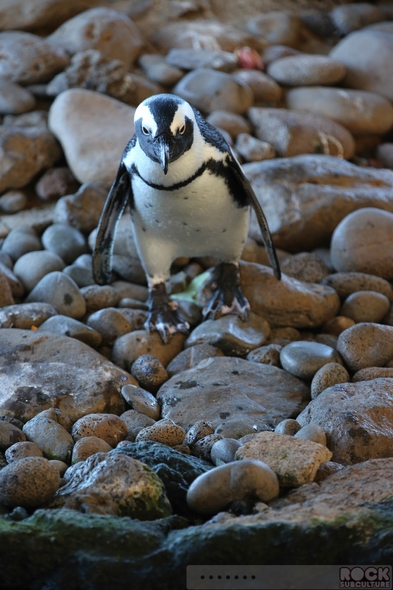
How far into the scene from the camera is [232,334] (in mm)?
3225

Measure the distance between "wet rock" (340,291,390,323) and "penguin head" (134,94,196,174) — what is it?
3.96ft

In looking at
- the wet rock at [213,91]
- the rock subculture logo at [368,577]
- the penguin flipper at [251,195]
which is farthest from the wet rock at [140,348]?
the wet rock at [213,91]

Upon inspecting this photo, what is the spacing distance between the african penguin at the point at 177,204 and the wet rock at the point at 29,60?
2290mm

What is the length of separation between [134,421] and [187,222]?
37.7 inches

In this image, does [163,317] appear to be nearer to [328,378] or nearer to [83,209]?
[328,378]

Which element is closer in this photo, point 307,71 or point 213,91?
point 213,91

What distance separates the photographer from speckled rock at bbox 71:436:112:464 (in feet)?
7.36

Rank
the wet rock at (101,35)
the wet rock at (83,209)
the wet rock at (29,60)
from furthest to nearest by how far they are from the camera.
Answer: the wet rock at (101,35)
the wet rock at (29,60)
the wet rock at (83,209)

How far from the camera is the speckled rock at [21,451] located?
220 cm

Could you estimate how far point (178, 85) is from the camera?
5.42m

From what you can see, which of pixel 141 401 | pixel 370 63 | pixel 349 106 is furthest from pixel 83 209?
pixel 370 63

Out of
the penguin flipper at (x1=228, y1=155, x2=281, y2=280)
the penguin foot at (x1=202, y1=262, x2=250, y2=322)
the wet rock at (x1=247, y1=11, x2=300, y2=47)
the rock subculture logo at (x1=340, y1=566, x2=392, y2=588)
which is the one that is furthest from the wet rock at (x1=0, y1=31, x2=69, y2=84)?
the rock subculture logo at (x1=340, y1=566, x2=392, y2=588)

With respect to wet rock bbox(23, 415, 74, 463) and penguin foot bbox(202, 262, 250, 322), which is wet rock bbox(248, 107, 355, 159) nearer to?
penguin foot bbox(202, 262, 250, 322)

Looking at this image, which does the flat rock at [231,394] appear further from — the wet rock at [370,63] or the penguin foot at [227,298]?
the wet rock at [370,63]
